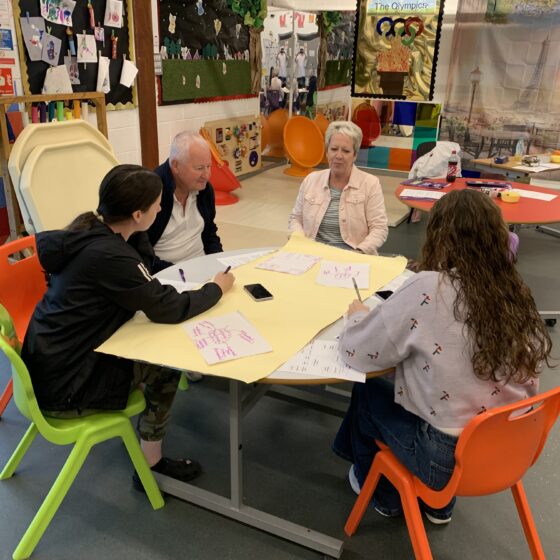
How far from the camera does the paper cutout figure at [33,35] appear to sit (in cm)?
326

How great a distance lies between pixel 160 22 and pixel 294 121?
228 centimetres

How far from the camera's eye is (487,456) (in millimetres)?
1348

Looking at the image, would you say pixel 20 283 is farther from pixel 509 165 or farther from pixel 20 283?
pixel 509 165

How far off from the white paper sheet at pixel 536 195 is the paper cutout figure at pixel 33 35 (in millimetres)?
3232

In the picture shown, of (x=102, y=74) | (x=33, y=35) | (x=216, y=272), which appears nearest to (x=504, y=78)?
(x=102, y=74)

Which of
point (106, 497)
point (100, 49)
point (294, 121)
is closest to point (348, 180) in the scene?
point (106, 497)

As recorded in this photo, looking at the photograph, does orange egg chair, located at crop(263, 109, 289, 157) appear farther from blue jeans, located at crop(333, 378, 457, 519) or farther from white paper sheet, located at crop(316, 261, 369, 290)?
blue jeans, located at crop(333, 378, 457, 519)

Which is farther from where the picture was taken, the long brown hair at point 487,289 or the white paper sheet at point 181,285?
the white paper sheet at point 181,285

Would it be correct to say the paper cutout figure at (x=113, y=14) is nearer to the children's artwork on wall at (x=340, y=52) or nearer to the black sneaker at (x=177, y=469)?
the black sneaker at (x=177, y=469)

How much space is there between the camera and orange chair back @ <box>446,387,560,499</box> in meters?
1.27

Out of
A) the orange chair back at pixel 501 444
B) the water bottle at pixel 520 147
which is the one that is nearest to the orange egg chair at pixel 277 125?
the water bottle at pixel 520 147

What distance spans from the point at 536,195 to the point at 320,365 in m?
2.80

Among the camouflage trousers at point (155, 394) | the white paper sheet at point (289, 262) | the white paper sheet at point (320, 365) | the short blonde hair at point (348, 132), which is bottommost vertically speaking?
the camouflage trousers at point (155, 394)

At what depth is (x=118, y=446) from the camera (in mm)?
2158
